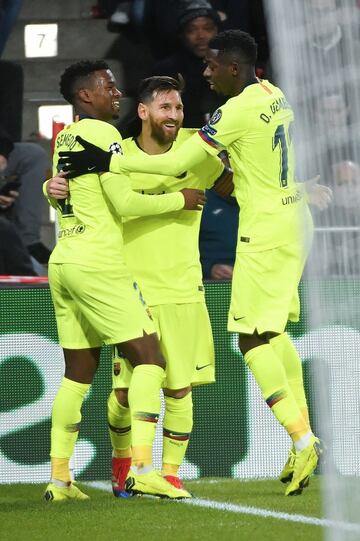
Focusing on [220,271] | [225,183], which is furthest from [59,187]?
[220,271]

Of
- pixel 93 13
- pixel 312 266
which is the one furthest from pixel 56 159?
pixel 93 13

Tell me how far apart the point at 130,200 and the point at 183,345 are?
0.86 m

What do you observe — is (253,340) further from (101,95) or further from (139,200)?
(101,95)

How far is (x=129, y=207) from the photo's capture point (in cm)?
632

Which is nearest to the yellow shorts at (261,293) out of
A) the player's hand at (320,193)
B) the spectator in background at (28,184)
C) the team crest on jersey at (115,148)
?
the team crest on jersey at (115,148)

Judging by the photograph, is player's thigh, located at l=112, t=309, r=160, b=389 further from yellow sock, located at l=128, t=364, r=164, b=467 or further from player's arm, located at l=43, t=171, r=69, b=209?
player's arm, located at l=43, t=171, r=69, b=209

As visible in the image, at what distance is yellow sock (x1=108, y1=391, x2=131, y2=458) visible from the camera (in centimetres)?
677

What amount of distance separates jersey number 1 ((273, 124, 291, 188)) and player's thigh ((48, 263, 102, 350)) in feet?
3.97

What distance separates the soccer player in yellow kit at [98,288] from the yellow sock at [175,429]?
0.62 ft

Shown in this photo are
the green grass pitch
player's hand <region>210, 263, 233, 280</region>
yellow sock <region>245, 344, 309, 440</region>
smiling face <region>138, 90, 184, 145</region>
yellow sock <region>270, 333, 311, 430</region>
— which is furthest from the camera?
player's hand <region>210, 263, 233, 280</region>

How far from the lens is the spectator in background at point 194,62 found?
10.4 metres

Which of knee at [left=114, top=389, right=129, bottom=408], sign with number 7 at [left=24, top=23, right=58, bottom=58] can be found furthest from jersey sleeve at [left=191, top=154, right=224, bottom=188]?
sign with number 7 at [left=24, top=23, right=58, bottom=58]

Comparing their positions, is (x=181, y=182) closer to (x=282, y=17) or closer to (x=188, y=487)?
(x=188, y=487)

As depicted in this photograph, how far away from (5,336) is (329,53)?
4517 mm
